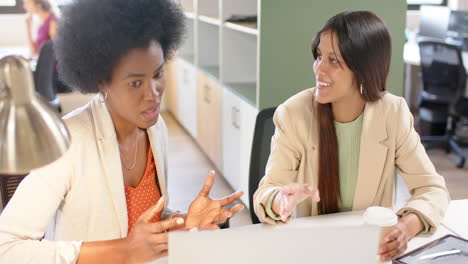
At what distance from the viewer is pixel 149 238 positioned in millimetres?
1131

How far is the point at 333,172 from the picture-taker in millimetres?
1655

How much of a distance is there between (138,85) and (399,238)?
0.75 m

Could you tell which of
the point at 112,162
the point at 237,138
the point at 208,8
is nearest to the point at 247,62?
the point at 237,138

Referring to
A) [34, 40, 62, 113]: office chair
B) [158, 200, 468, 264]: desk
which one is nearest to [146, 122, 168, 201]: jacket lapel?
[158, 200, 468, 264]: desk

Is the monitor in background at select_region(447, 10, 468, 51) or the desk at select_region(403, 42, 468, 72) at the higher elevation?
the monitor in background at select_region(447, 10, 468, 51)

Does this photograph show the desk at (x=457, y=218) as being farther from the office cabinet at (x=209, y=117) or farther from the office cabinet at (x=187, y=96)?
the office cabinet at (x=187, y=96)

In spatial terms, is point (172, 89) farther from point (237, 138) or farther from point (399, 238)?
point (399, 238)

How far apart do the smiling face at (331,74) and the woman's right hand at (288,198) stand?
0.42 m

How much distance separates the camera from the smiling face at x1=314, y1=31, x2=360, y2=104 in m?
1.64

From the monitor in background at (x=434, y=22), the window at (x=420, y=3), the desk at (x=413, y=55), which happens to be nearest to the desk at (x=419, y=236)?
the desk at (x=413, y=55)

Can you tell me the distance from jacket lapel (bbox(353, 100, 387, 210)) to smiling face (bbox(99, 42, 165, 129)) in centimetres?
68

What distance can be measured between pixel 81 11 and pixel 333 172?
0.88m

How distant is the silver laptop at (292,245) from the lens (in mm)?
932

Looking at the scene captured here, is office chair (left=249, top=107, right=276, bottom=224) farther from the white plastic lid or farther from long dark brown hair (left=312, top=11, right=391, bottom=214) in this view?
the white plastic lid
